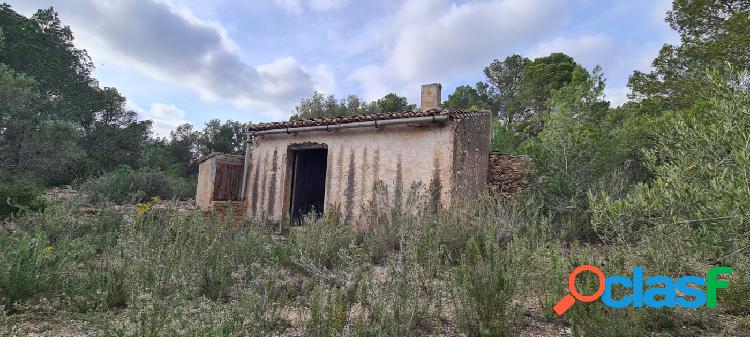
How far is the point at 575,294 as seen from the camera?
298 centimetres

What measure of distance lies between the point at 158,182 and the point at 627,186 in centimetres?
1492

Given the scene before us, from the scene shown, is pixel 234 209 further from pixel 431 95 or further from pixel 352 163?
pixel 431 95

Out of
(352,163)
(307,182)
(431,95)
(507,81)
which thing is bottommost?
(307,182)

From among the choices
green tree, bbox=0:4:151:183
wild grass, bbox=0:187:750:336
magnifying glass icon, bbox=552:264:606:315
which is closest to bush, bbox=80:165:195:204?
green tree, bbox=0:4:151:183

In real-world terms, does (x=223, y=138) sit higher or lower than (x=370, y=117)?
higher

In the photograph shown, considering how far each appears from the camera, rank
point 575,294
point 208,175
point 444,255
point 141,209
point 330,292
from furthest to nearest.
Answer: point 208,175 → point 141,209 → point 444,255 → point 330,292 → point 575,294

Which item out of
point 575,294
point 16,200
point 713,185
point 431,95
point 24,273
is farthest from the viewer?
point 431,95

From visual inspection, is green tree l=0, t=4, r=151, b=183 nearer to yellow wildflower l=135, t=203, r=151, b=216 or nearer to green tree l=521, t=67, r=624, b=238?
yellow wildflower l=135, t=203, r=151, b=216

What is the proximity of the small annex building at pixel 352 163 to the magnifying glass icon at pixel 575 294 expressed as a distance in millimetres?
4404

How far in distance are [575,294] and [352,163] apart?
248 inches

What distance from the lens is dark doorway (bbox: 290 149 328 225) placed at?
10078mm

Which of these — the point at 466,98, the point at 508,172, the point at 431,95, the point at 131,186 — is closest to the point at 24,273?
the point at 508,172

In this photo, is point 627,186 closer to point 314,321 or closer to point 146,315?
point 314,321

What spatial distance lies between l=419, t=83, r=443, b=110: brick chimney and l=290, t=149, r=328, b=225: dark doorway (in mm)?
3002
